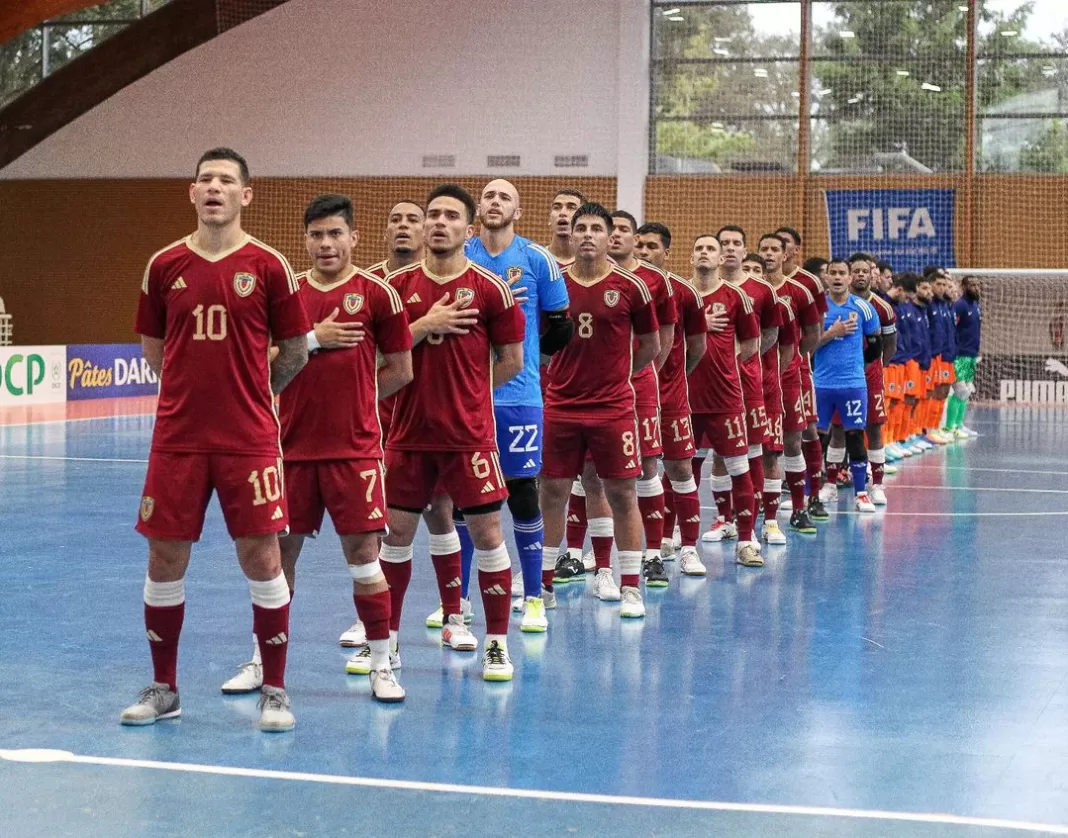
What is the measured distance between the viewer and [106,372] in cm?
2566

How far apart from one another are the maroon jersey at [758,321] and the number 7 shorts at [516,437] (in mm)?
3562

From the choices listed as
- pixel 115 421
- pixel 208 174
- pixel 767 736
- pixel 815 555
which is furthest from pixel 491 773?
pixel 115 421

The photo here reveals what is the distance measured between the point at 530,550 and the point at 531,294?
1.20m

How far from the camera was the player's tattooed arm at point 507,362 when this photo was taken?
6.23 meters

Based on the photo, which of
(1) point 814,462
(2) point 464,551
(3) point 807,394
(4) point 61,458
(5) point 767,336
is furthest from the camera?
(4) point 61,458

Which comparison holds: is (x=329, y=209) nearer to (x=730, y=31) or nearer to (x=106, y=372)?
(x=106, y=372)

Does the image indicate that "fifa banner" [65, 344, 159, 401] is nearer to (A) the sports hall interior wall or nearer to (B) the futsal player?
(A) the sports hall interior wall

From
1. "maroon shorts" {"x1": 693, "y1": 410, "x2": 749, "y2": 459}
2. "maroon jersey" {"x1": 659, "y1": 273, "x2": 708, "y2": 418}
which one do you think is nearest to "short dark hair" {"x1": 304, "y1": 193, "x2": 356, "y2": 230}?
"maroon jersey" {"x1": 659, "y1": 273, "x2": 708, "y2": 418}

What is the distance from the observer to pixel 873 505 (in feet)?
41.0

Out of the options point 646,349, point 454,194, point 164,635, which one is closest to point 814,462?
point 646,349

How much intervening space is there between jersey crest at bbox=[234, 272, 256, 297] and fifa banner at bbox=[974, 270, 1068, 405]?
24.8 m

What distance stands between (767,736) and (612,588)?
286 cm

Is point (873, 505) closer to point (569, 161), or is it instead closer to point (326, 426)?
point (326, 426)

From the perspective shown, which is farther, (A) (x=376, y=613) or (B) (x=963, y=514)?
(B) (x=963, y=514)
